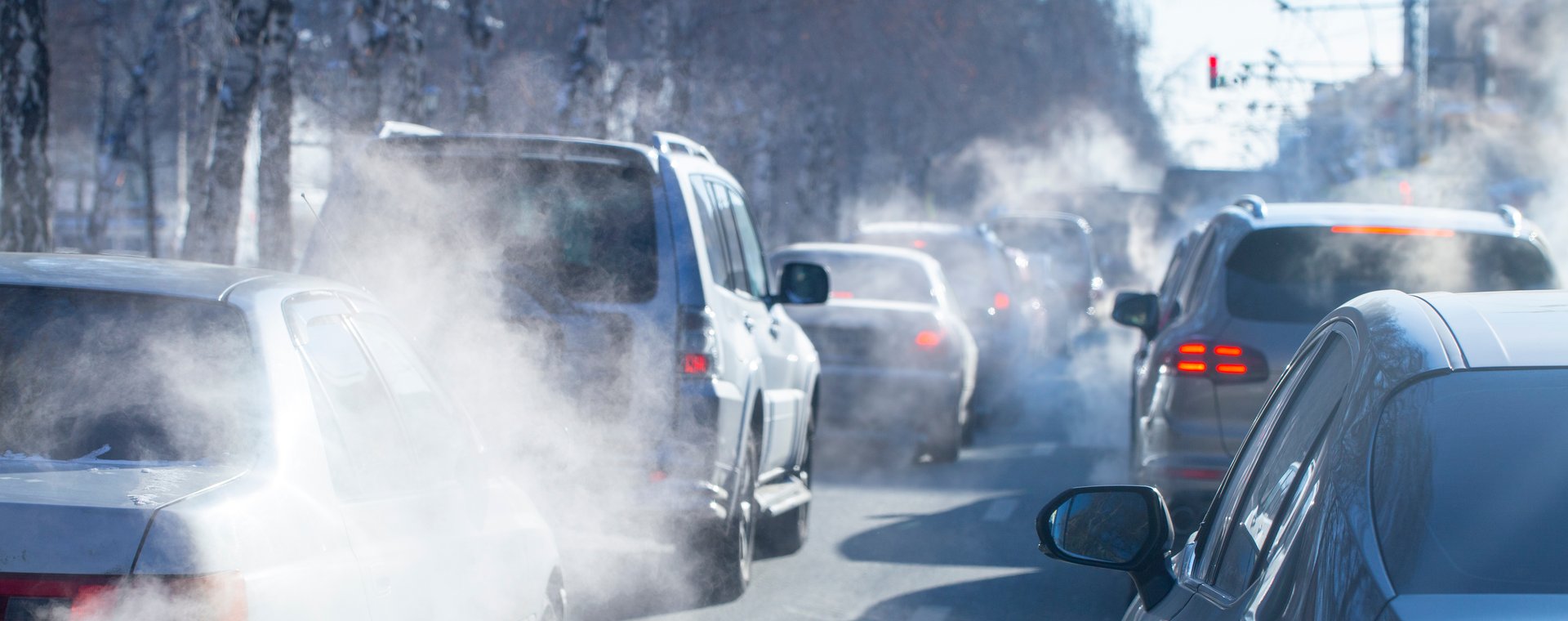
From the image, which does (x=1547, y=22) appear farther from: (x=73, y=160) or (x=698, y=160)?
(x=698, y=160)

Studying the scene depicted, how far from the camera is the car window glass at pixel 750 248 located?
8703 millimetres

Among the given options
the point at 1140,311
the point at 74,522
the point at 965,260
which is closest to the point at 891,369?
the point at 1140,311

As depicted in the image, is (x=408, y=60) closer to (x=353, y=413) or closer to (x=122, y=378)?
(x=353, y=413)

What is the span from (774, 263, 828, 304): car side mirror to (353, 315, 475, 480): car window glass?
455 centimetres

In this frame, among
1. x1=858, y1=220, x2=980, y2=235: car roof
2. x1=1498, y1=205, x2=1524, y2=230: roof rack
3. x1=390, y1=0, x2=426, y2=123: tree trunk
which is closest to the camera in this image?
x1=1498, y1=205, x2=1524, y2=230: roof rack

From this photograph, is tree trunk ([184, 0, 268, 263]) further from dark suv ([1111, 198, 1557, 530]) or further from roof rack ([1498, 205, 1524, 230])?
roof rack ([1498, 205, 1524, 230])

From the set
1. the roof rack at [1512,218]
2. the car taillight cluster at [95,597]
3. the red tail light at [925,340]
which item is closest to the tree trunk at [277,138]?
the red tail light at [925,340]

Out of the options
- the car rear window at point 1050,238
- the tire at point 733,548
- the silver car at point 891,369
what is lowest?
the tire at point 733,548

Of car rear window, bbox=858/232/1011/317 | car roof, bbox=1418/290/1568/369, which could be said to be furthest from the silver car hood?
car rear window, bbox=858/232/1011/317

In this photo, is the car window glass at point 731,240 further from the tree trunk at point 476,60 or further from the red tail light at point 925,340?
the tree trunk at point 476,60

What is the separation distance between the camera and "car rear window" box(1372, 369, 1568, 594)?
2.16 m

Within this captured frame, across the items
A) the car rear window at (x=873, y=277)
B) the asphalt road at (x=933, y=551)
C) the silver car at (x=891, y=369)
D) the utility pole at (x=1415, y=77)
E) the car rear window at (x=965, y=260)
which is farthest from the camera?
the utility pole at (x=1415, y=77)

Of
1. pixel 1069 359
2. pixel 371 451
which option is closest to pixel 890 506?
pixel 371 451

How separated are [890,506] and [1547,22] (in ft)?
181
